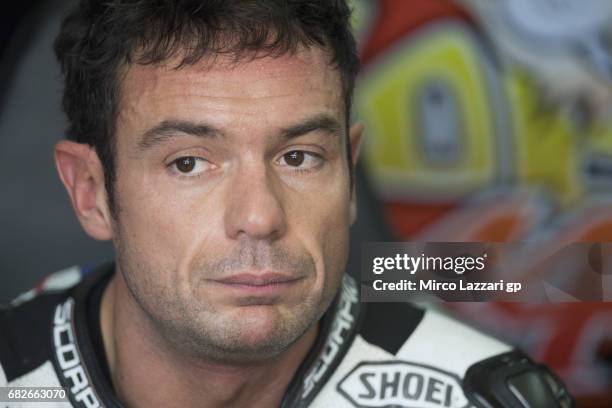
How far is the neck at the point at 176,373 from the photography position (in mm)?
1198

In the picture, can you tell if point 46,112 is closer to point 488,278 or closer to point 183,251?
point 183,251

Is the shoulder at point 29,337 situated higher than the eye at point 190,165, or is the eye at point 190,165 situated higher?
the eye at point 190,165

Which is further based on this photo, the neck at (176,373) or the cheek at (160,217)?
the neck at (176,373)

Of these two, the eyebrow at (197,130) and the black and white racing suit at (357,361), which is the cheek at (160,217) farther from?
the black and white racing suit at (357,361)

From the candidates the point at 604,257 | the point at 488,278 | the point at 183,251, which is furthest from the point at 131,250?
the point at 604,257

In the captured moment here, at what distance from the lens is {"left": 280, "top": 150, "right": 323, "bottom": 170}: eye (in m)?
1.08

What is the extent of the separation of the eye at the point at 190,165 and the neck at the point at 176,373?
24cm

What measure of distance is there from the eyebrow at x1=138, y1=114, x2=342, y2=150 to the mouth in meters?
0.16

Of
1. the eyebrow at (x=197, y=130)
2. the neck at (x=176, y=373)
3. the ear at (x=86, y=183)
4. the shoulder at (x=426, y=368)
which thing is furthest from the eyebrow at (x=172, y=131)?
the shoulder at (x=426, y=368)

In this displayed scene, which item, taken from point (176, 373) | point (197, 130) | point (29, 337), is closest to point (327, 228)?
point (197, 130)

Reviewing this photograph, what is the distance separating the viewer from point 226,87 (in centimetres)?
106

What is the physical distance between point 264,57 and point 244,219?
0.20 meters

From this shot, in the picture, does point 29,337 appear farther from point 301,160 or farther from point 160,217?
point 301,160

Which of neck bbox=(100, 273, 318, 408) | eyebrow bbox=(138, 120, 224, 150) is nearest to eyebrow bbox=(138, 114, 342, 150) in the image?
eyebrow bbox=(138, 120, 224, 150)
